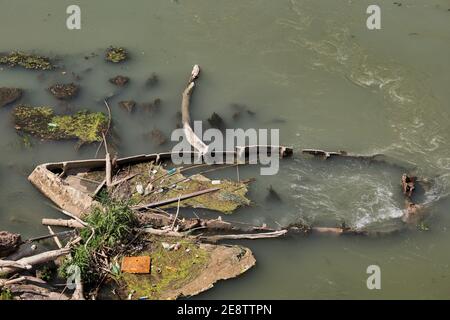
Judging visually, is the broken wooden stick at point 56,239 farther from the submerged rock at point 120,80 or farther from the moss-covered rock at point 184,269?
the submerged rock at point 120,80

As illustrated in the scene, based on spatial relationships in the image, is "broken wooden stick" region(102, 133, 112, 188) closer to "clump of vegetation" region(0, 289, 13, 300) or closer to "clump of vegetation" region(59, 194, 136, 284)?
"clump of vegetation" region(59, 194, 136, 284)

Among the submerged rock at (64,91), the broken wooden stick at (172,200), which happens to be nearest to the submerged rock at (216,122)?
the broken wooden stick at (172,200)

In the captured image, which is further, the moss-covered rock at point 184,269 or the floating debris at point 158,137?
the floating debris at point 158,137

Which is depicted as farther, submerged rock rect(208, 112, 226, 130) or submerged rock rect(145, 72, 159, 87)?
submerged rock rect(145, 72, 159, 87)

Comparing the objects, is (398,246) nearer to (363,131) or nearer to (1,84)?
(363,131)

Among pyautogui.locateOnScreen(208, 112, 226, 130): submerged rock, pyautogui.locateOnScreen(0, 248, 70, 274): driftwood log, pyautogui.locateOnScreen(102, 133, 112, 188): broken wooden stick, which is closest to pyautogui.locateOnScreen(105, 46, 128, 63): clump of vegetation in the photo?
pyautogui.locateOnScreen(208, 112, 226, 130): submerged rock
